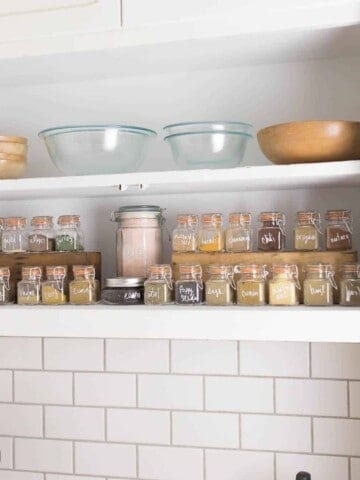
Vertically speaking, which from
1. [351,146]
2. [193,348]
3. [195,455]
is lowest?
[195,455]

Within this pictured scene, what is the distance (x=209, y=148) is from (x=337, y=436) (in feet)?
2.49

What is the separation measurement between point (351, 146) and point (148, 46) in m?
0.49

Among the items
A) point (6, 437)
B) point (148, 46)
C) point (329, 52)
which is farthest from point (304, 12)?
point (6, 437)

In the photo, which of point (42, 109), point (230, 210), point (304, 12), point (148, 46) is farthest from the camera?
point (42, 109)

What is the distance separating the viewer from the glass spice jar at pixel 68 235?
62.8 inches

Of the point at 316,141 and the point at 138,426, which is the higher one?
the point at 316,141

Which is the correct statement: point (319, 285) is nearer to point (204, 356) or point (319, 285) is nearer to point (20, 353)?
point (204, 356)

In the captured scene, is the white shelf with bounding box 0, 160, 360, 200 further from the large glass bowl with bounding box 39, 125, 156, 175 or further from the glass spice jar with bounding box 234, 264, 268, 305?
the glass spice jar with bounding box 234, 264, 268, 305

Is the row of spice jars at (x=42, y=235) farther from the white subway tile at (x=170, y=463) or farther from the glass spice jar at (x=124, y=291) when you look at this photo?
the white subway tile at (x=170, y=463)

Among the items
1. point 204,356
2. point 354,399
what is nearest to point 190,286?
point 204,356

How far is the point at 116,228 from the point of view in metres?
1.72

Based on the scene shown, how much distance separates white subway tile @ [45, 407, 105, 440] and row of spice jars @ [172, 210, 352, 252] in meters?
0.53

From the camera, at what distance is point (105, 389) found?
1722 mm

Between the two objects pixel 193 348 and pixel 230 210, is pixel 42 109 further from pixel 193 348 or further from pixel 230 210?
pixel 193 348
